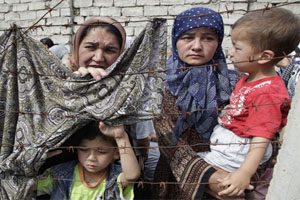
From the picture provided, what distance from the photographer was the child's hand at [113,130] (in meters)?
2.36

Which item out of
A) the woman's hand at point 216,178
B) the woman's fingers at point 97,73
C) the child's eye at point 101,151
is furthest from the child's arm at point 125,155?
the woman's hand at point 216,178

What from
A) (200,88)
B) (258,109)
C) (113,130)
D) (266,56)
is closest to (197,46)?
(200,88)

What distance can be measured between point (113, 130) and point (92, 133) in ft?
0.58

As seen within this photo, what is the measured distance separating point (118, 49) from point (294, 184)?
3.92ft

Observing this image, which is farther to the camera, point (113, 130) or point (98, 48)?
point (98, 48)

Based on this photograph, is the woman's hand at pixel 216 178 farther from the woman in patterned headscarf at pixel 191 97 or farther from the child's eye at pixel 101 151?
the child's eye at pixel 101 151

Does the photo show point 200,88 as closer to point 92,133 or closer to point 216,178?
point 216,178

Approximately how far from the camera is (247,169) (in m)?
2.10

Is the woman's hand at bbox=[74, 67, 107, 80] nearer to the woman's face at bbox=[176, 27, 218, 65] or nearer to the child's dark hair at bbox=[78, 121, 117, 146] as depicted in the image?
the child's dark hair at bbox=[78, 121, 117, 146]

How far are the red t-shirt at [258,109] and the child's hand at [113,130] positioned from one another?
490mm

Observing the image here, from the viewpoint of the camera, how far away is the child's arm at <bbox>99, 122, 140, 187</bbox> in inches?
92.3

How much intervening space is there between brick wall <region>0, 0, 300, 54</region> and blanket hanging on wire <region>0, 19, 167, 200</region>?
10.2ft

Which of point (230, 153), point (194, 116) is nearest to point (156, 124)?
point (194, 116)

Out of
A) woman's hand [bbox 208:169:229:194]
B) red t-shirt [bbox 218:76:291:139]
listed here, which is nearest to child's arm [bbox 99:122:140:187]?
woman's hand [bbox 208:169:229:194]
